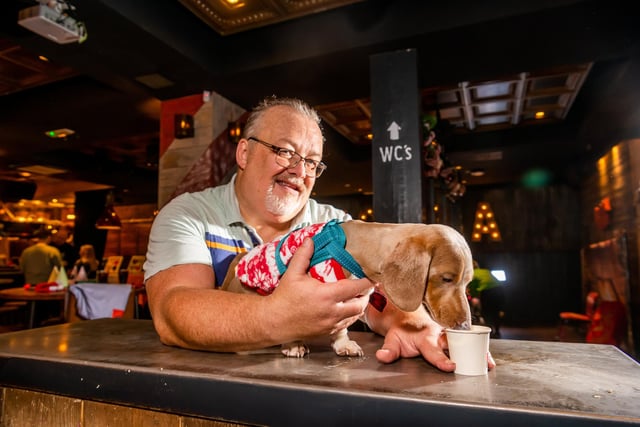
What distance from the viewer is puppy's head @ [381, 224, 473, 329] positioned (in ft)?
3.22

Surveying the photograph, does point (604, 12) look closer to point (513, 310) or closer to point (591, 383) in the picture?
point (591, 383)

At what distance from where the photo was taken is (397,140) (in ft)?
11.6

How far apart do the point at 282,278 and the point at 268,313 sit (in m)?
0.09

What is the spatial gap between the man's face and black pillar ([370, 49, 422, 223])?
1.89m

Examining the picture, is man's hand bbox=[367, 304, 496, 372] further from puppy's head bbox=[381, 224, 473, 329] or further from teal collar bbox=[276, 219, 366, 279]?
teal collar bbox=[276, 219, 366, 279]

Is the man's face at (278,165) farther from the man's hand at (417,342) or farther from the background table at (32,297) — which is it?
the background table at (32,297)

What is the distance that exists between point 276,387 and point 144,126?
5.95 m

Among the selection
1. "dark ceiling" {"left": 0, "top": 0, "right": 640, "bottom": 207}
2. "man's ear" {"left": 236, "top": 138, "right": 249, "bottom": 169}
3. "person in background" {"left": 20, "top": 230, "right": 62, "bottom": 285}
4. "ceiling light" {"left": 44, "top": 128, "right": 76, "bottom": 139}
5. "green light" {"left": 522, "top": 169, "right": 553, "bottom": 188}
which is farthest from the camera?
"green light" {"left": 522, "top": 169, "right": 553, "bottom": 188}

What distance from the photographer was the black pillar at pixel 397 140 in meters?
3.48

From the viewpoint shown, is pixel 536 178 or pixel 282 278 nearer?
pixel 282 278

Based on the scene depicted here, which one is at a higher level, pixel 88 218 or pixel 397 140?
pixel 88 218

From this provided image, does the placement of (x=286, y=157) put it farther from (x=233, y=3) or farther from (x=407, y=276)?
(x=233, y=3)

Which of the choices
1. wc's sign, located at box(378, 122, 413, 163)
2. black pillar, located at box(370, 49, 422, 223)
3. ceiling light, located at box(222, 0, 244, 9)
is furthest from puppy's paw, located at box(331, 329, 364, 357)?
ceiling light, located at box(222, 0, 244, 9)

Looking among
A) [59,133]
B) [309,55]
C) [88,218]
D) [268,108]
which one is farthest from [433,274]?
[88,218]
